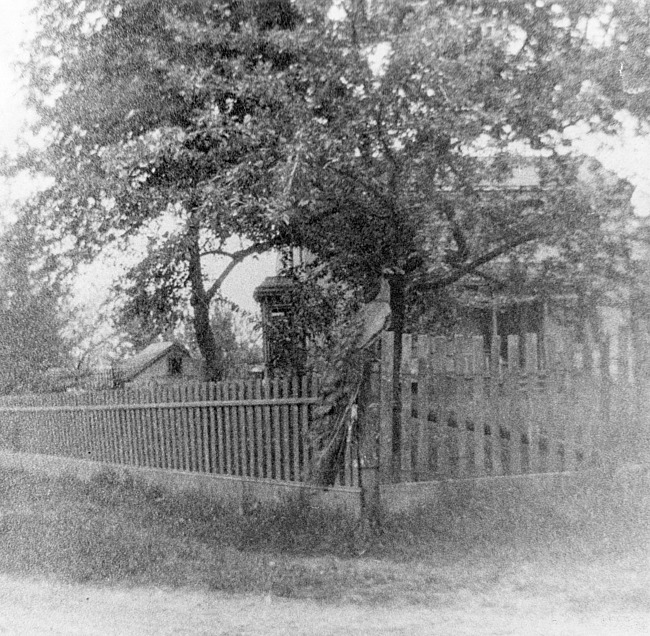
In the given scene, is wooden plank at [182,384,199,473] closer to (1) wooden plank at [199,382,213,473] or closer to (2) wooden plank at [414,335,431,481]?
(1) wooden plank at [199,382,213,473]

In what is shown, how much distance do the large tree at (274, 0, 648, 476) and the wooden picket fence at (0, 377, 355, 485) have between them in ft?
3.66

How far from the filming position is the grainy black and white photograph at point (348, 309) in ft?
15.4

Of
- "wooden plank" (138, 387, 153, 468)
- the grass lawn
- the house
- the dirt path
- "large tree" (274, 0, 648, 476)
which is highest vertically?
"large tree" (274, 0, 648, 476)

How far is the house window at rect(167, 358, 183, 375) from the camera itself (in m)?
9.29

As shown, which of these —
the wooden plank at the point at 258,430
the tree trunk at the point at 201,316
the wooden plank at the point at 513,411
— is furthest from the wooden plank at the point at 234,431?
the wooden plank at the point at 513,411

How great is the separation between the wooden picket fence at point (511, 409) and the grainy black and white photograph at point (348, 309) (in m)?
0.02

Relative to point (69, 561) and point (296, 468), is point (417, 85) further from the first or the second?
point (69, 561)

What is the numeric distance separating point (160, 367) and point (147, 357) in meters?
0.23

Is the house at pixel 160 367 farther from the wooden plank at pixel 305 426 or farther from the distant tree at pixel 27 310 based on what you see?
the wooden plank at pixel 305 426

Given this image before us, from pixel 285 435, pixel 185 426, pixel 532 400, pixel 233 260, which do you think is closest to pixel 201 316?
pixel 233 260

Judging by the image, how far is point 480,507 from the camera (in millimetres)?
5629

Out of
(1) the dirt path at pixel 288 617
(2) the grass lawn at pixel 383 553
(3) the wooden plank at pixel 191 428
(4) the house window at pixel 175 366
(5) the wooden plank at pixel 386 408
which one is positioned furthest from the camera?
(4) the house window at pixel 175 366

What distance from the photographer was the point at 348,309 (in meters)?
7.51

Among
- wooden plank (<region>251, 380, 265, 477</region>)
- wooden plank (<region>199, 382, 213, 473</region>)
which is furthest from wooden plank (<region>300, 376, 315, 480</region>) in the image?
wooden plank (<region>199, 382, 213, 473</region>)
